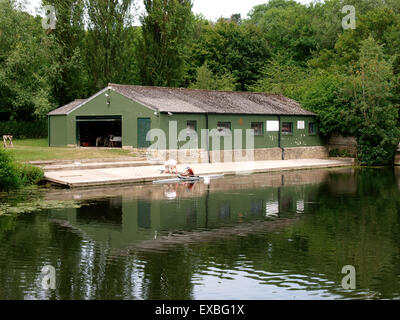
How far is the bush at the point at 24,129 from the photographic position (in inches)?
1590

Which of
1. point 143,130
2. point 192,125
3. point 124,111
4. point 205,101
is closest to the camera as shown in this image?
point 143,130

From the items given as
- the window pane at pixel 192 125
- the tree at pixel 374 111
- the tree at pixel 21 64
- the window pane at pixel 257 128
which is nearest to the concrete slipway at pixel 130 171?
the window pane at pixel 192 125

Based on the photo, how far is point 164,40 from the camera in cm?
4456

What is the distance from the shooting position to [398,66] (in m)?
39.4

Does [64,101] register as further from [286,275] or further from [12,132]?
[286,275]

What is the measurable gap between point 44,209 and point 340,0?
5250cm

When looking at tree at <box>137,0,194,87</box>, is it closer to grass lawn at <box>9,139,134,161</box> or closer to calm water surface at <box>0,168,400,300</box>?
grass lawn at <box>9,139,134,161</box>

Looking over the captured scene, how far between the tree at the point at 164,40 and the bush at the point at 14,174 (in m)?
24.6

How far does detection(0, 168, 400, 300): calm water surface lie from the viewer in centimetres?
827

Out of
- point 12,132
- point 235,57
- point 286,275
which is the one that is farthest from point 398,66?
point 286,275

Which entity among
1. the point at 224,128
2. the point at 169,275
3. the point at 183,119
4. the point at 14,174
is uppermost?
the point at 183,119

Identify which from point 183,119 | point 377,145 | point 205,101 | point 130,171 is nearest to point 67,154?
point 130,171

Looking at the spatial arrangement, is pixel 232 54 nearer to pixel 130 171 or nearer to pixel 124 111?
pixel 124 111

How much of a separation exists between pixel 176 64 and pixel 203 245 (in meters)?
35.7
